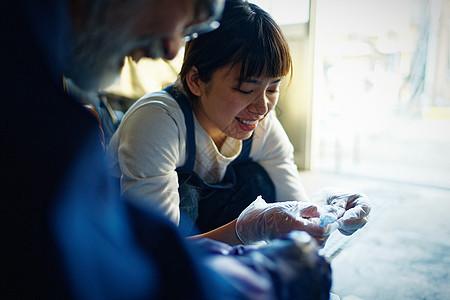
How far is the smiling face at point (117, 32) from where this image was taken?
44 centimetres

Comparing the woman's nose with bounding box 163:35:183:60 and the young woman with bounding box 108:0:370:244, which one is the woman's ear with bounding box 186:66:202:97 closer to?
the young woman with bounding box 108:0:370:244

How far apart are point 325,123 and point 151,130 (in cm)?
227

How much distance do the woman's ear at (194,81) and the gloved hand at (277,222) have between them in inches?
15.4

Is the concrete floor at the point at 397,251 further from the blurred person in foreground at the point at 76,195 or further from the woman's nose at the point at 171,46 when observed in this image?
the woman's nose at the point at 171,46

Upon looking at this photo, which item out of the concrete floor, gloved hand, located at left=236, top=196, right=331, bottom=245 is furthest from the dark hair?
the concrete floor

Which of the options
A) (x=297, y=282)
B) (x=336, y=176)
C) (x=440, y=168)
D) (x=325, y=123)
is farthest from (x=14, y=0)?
(x=440, y=168)

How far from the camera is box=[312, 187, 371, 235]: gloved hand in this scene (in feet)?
2.92

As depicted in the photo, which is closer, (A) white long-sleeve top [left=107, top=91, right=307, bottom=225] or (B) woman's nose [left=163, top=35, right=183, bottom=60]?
(B) woman's nose [left=163, top=35, right=183, bottom=60]

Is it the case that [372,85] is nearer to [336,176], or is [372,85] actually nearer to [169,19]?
Answer: [336,176]

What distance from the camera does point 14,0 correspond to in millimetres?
421

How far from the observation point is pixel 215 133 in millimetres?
1229

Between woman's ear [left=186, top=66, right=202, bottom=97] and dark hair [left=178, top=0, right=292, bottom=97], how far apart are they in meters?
0.03

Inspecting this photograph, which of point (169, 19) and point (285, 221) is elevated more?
point (169, 19)

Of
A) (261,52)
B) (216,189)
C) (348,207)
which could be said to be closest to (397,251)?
(348,207)
